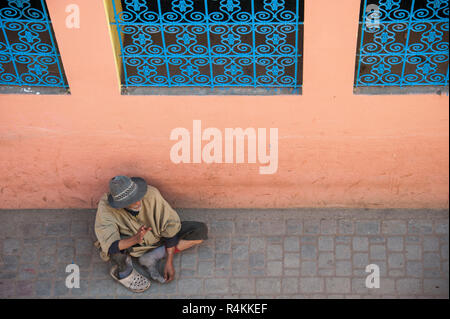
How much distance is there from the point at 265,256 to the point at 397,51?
7.36 ft

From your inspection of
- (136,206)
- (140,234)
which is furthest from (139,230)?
(136,206)

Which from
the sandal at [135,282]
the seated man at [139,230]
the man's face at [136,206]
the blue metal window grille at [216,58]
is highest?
the blue metal window grille at [216,58]

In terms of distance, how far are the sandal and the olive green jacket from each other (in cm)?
23

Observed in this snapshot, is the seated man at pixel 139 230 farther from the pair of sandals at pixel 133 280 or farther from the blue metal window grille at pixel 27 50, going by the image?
the blue metal window grille at pixel 27 50

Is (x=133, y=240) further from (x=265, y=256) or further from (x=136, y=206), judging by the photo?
(x=265, y=256)

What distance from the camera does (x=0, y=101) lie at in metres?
5.39

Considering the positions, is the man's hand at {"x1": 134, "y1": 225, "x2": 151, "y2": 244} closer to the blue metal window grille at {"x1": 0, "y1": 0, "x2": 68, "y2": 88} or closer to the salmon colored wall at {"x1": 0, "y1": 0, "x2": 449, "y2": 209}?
the salmon colored wall at {"x1": 0, "y1": 0, "x2": 449, "y2": 209}

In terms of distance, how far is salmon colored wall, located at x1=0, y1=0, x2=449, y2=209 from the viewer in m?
5.04

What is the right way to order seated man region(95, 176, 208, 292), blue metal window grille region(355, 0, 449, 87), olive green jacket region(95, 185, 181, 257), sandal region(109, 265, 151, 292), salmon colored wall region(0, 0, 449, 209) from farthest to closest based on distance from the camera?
sandal region(109, 265, 151, 292) < olive green jacket region(95, 185, 181, 257) < seated man region(95, 176, 208, 292) < salmon colored wall region(0, 0, 449, 209) < blue metal window grille region(355, 0, 449, 87)

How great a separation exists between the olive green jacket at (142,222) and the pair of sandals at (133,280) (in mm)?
198

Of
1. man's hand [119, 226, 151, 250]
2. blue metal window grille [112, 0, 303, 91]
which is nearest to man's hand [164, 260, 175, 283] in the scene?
man's hand [119, 226, 151, 250]

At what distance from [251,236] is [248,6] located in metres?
2.50

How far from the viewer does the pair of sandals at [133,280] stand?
5.54 metres

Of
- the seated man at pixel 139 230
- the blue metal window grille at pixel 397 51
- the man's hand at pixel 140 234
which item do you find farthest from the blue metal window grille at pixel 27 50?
the blue metal window grille at pixel 397 51
